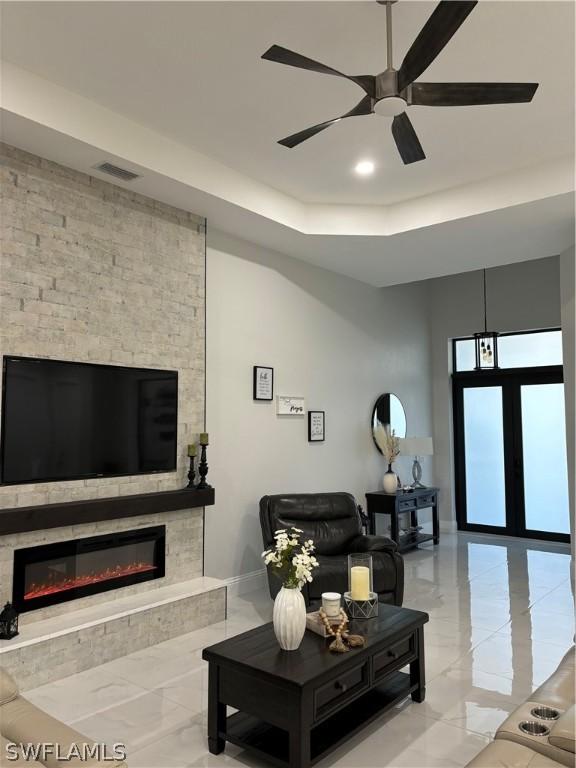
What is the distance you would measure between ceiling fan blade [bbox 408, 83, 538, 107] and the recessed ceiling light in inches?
72.1

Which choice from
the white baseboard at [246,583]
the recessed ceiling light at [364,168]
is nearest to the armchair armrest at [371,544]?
the white baseboard at [246,583]

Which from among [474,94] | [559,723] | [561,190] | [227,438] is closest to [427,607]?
[227,438]

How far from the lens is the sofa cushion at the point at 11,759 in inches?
65.7

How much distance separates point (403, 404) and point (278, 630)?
209 inches

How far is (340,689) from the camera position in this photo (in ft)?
8.24

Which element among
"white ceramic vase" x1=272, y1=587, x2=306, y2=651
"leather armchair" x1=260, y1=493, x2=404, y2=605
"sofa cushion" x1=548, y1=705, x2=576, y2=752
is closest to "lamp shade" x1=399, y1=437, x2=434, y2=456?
"leather armchair" x1=260, y1=493, x2=404, y2=605

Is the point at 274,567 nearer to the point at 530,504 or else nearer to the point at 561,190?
the point at 561,190

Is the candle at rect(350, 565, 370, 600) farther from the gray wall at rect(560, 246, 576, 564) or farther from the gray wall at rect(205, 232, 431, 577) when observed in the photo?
the gray wall at rect(560, 246, 576, 564)

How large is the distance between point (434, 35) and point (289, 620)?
8.38 ft

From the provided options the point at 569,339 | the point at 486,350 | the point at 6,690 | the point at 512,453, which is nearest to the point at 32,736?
the point at 6,690

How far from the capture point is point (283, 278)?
19.2 feet

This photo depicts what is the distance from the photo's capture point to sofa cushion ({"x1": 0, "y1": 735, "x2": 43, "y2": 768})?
1.67 m

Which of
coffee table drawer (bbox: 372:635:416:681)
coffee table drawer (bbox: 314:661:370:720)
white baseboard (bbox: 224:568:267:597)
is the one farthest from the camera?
white baseboard (bbox: 224:568:267:597)

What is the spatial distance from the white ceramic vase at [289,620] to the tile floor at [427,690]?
1.72 feet
